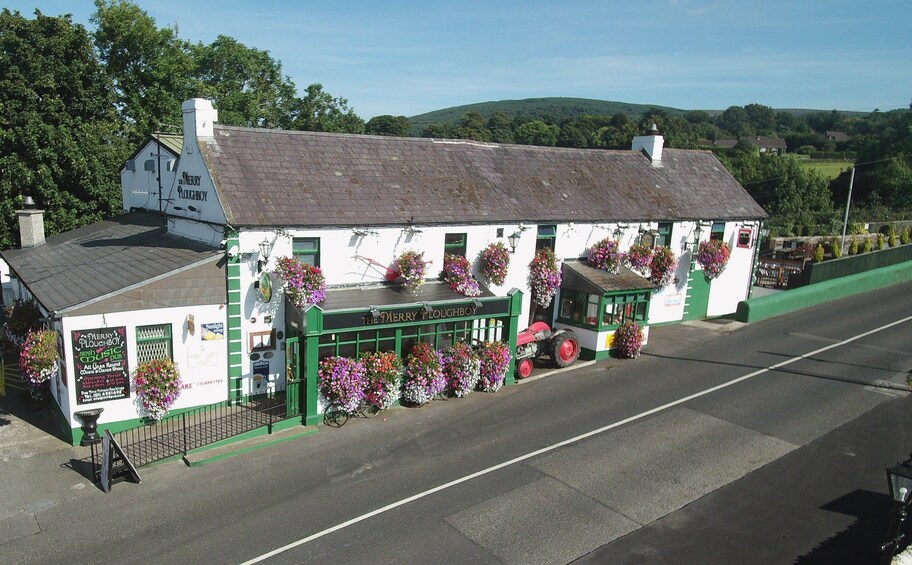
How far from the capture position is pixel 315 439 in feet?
46.8

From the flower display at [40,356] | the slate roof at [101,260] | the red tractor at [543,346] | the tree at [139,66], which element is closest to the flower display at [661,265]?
the red tractor at [543,346]

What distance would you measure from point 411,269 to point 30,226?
14.8 metres

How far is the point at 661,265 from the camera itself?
2289cm

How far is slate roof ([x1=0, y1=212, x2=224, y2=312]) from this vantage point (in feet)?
46.4

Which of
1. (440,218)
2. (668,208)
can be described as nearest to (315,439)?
(440,218)

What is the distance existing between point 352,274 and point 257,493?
6.67m

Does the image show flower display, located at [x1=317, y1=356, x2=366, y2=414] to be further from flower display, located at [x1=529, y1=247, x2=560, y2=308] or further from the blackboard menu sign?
flower display, located at [x1=529, y1=247, x2=560, y2=308]

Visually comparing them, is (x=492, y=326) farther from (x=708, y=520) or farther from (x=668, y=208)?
(x=668, y=208)

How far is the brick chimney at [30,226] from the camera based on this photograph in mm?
21641

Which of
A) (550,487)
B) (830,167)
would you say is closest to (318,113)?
(550,487)

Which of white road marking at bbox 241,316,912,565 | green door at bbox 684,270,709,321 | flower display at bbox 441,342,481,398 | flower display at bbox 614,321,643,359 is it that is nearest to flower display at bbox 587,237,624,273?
flower display at bbox 614,321,643,359

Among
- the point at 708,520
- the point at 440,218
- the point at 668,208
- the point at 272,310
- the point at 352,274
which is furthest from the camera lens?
the point at 668,208

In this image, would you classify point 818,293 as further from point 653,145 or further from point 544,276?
point 544,276

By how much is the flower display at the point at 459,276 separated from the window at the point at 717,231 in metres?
12.6
